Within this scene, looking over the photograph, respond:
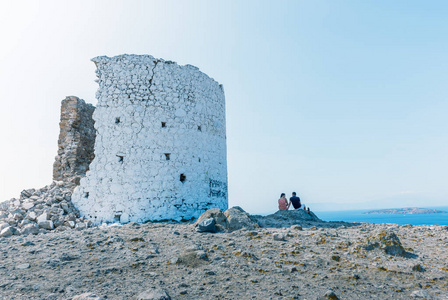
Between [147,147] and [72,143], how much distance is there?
12.3ft

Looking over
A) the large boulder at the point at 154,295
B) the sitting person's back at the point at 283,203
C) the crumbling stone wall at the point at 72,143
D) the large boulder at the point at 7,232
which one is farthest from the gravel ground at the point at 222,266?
the crumbling stone wall at the point at 72,143

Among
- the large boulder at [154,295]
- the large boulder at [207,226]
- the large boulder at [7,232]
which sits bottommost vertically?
the large boulder at [154,295]

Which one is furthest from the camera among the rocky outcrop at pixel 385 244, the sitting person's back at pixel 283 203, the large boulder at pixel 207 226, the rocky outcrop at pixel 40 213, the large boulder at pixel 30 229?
→ the sitting person's back at pixel 283 203

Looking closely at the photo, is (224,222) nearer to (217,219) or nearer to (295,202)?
(217,219)

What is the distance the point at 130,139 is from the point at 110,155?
2.43 ft

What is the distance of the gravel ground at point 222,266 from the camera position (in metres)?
4.28

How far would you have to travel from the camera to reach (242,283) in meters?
4.51

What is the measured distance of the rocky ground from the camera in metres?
4.27

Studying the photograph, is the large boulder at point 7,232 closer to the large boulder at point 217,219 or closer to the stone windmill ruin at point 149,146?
the stone windmill ruin at point 149,146

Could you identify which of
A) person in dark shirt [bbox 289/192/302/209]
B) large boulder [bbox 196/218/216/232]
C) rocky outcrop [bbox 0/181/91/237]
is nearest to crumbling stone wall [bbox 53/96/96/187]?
rocky outcrop [bbox 0/181/91/237]

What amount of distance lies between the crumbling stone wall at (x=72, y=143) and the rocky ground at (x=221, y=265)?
5009 millimetres

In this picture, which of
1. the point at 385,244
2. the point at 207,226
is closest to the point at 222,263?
the point at 207,226

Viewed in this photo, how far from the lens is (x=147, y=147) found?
9406 mm

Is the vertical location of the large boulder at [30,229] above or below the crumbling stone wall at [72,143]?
below
